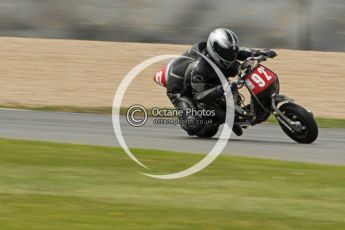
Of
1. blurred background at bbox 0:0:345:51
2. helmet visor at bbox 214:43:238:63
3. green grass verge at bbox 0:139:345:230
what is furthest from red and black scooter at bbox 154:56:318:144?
blurred background at bbox 0:0:345:51

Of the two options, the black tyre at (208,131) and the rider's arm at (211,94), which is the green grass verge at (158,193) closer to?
the rider's arm at (211,94)

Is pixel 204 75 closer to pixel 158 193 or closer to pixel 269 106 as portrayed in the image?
pixel 269 106

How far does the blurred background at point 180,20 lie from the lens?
20.9 metres

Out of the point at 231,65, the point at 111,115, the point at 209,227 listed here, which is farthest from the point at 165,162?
the point at 111,115

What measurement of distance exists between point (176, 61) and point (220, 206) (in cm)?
571

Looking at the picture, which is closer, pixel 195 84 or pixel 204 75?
pixel 204 75

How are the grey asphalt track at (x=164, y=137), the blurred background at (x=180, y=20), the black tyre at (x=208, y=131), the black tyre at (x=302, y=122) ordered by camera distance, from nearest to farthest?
1. the grey asphalt track at (x=164, y=137)
2. the black tyre at (x=302, y=122)
3. the black tyre at (x=208, y=131)
4. the blurred background at (x=180, y=20)

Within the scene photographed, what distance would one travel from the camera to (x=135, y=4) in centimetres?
2238

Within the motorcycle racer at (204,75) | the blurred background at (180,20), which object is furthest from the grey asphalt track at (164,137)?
the blurred background at (180,20)

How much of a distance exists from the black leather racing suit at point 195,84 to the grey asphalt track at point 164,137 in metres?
0.44

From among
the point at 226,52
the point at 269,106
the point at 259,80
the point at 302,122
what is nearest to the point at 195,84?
the point at 226,52

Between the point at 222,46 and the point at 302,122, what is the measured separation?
1.54m

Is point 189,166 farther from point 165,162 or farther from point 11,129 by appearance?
point 11,129

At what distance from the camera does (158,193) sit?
30.2 ft
